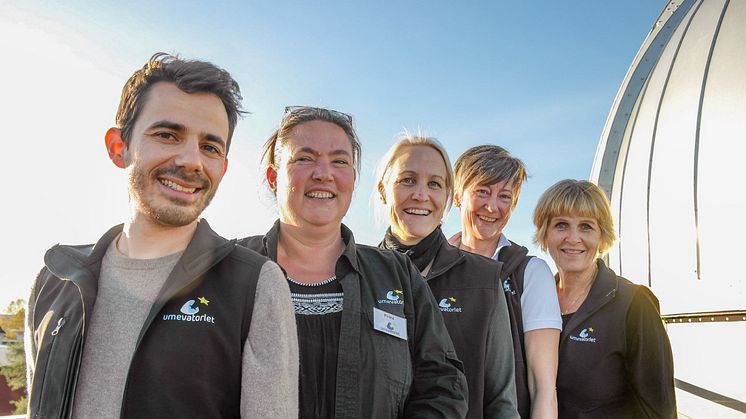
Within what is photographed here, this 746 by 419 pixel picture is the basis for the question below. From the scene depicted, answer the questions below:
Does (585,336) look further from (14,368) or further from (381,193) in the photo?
(14,368)

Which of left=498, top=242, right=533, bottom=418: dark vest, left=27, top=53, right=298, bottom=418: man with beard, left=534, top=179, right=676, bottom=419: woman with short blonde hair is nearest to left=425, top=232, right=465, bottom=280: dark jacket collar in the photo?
left=498, top=242, right=533, bottom=418: dark vest

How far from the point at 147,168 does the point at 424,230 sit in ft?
4.68

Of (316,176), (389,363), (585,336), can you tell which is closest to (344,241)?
(316,176)

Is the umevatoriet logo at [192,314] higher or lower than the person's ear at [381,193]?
lower

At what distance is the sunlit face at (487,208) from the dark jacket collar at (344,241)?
1041 millimetres

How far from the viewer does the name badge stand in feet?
6.35

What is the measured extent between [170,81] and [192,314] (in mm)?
704

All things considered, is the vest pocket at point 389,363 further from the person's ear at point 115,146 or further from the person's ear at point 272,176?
the person's ear at point 115,146

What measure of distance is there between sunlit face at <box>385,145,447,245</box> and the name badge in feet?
2.58

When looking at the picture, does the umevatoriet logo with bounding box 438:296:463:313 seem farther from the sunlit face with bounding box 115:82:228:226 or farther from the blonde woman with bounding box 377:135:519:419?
the sunlit face with bounding box 115:82:228:226

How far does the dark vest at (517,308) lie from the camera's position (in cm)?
266

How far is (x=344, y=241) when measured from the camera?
7.36 ft

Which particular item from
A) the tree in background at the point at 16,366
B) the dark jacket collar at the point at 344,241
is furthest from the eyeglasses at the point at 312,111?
the tree in background at the point at 16,366

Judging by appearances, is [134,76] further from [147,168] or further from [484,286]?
[484,286]
